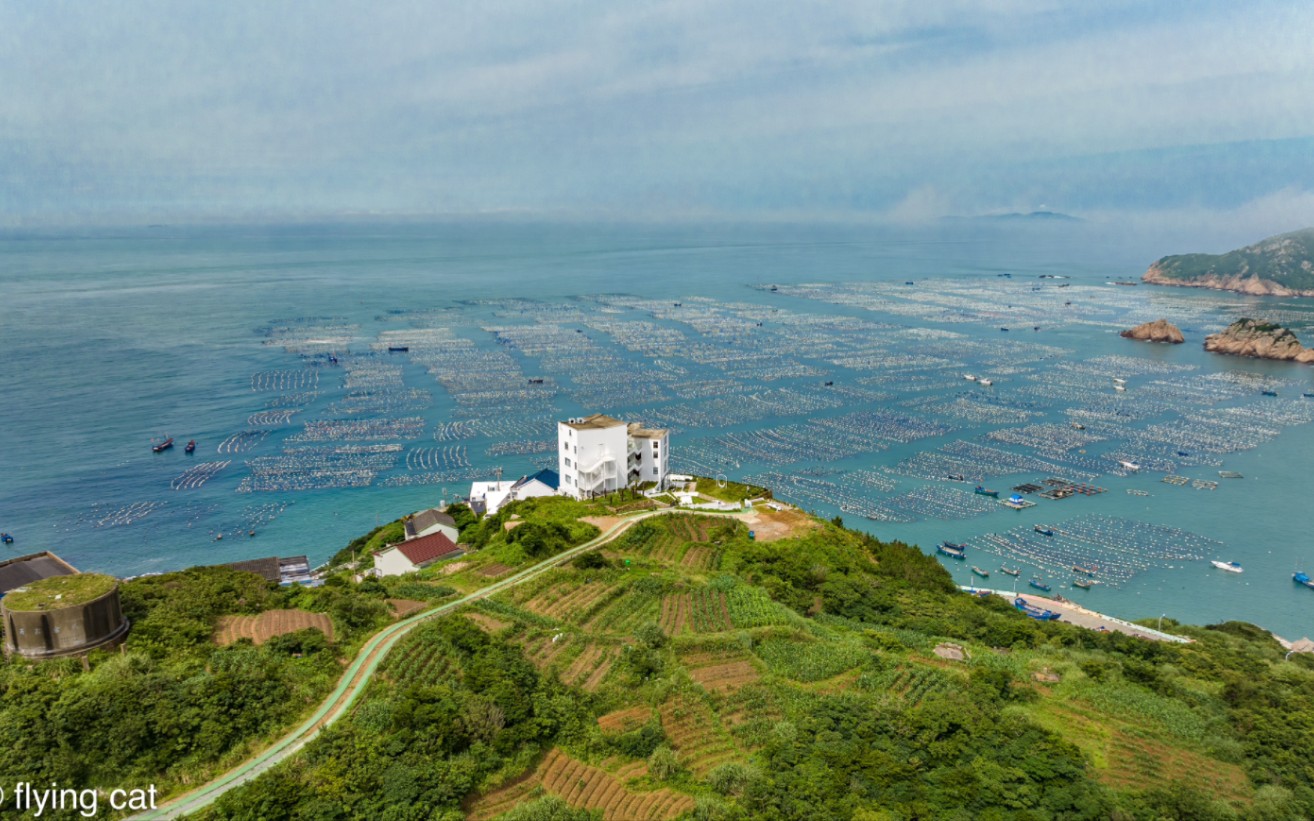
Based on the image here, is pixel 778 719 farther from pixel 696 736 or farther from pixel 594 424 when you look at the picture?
pixel 594 424

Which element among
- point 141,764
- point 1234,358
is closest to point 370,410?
point 141,764

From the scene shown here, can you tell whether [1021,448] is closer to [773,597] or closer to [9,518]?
[773,597]

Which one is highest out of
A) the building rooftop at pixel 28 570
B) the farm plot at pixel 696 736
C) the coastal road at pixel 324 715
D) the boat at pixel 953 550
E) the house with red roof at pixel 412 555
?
the building rooftop at pixel 28 570

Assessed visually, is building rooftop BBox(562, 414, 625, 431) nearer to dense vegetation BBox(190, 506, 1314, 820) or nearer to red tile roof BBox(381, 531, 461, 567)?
red tile roof BBox(381, 531, 461, 567)

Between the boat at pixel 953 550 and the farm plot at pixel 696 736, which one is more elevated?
the farm plot at pixel 696 736

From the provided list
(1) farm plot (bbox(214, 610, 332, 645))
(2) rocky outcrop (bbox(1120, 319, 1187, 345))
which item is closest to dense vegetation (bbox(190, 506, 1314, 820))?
(1) farm plot (bbox(214, 610, 332, 645))

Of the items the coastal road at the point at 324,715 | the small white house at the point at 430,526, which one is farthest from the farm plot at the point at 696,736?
the small white house at the point at 430,526

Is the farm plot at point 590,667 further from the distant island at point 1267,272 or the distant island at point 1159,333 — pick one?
the distant island at point 1267,272
